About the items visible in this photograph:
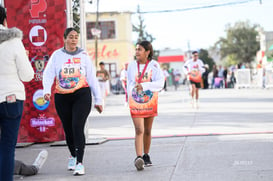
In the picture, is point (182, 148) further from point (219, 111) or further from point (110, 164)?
point (219, 111)

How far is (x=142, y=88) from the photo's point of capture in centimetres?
763

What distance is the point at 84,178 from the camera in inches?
282

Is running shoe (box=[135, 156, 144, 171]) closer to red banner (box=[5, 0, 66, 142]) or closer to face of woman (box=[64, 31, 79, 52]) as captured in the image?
face of woman (box=[64, 31, 79, 52])

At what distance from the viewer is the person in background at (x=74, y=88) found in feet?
24.2

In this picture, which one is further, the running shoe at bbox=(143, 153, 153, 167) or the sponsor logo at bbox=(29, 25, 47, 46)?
the sponsor logo at bbox=(29, 25, 47, 46)

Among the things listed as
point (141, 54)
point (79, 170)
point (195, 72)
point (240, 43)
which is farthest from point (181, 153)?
point (240, 43)

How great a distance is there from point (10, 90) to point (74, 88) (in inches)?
72.4

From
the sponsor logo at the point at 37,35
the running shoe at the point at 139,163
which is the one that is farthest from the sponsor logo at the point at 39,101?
the running shoe at the point at 139,163

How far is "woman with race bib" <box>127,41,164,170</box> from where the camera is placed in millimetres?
7684

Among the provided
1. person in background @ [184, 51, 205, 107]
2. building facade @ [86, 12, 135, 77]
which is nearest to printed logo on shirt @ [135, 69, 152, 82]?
person in background @ [184, 51, 205, 107]

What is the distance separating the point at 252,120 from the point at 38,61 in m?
5.57

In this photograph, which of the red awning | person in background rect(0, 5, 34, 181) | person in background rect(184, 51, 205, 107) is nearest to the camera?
person in background rect(0, 5, 34, 181)

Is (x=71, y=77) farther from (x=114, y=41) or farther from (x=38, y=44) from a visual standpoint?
(x=114, y=41)

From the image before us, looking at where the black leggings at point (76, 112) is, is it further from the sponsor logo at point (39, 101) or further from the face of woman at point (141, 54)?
the sponsor logo at point (39, 101)
